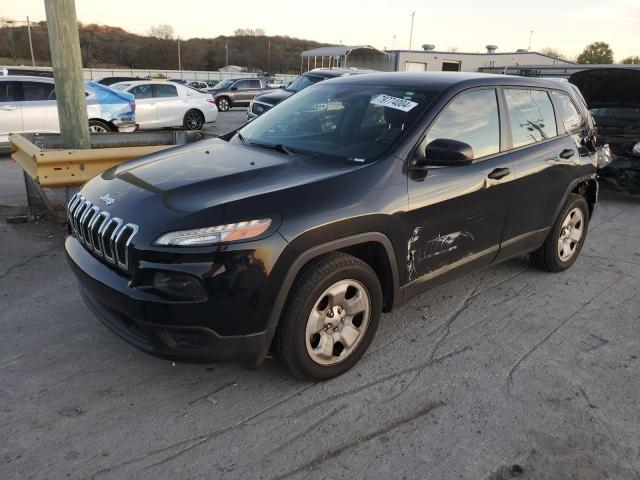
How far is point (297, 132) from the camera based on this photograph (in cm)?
383

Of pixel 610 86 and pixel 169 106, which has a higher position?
pixel 610 86

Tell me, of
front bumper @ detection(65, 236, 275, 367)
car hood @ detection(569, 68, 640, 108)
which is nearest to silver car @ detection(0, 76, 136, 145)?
front bumper @ detection(65, 236, 275, 367)

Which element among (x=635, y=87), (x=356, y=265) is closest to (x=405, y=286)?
(x=356, y=265)

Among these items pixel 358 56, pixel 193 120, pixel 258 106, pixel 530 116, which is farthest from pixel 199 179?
pixel 358 56

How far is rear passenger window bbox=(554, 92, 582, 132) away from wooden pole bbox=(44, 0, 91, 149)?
480 centimetres

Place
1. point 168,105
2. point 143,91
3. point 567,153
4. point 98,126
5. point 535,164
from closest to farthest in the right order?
point 535,164, point 567,153, point 98,126, point 168,105, point 143,91

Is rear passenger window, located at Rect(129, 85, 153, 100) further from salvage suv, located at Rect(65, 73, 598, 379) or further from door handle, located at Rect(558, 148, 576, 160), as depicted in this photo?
door handle, located at Rect(558, 148, 576, 160)

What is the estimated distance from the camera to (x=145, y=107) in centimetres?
1370

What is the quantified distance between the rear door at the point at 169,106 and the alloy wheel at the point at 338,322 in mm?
12329

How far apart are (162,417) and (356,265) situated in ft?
4.30

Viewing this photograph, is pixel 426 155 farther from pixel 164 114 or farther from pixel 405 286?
pixel 164 114

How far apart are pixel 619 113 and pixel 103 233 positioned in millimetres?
8149

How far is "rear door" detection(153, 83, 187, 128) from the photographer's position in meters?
14.1

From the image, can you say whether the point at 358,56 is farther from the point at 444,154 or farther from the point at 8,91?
the point at 444,154
